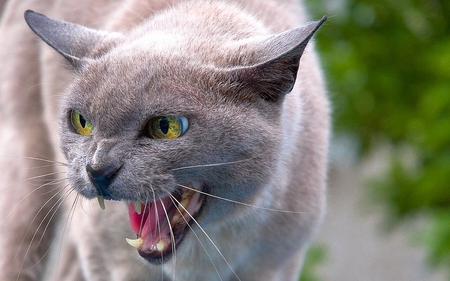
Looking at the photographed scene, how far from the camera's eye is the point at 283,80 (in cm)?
200

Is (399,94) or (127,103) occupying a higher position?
(127,103)

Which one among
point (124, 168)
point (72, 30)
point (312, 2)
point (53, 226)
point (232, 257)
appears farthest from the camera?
point (312, 2)

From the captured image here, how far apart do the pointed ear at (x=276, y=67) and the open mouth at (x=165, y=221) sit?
31cm

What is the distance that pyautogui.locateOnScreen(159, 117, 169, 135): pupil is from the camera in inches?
75.7

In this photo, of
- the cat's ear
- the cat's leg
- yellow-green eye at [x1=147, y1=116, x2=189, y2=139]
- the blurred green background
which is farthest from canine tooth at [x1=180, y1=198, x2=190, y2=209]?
the blurred green background

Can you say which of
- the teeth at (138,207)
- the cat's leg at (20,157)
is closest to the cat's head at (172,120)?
the teeth at (138,207)

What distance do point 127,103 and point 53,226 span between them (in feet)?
3.82

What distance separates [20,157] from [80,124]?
0.78m

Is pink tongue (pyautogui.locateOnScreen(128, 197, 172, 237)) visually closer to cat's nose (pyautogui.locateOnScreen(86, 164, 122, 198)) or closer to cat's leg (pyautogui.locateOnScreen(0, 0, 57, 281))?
cat's nose (pyautogui.locateOnScreen(86, 164, 122, 198))

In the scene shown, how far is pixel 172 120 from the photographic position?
75.9 inches

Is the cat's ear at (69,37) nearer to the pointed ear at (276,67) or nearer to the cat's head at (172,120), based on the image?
the cat's head at (172,120)

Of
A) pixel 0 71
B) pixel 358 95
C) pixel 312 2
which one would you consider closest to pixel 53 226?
pixel 0 71

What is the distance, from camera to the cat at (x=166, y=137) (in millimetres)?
1933

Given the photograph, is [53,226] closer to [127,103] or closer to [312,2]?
[127,103]
